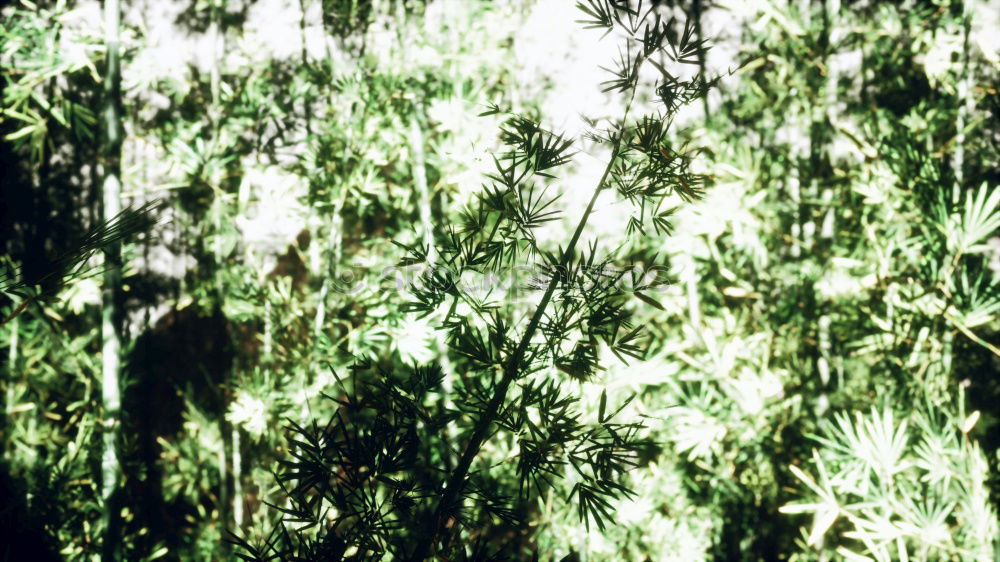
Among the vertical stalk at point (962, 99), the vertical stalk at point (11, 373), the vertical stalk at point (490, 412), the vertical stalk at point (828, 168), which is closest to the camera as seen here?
the vertical stalk at point (490, 412)

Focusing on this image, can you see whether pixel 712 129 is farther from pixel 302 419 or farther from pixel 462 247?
pixel 302 419

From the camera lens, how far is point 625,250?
2.96 m

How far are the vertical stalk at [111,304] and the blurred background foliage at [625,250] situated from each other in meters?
0.09

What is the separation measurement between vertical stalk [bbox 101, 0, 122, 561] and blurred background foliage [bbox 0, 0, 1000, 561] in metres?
0.09

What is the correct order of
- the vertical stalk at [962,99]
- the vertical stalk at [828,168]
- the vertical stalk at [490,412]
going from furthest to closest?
1. the vertical stalk at [828,168]
2. the vertical stalk at [962,99]
3. the vertical stalk at [490,412]

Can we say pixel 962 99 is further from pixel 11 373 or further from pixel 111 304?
pixel 11 373

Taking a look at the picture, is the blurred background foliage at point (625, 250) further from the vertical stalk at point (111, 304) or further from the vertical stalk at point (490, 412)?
the vertical stalk at point (490, 412)

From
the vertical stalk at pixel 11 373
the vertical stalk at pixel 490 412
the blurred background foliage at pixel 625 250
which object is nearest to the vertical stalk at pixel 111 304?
the blurred background foliage at pixel 625 250

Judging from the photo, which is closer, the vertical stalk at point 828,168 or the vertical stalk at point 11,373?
the vertical stalk at point 828,168

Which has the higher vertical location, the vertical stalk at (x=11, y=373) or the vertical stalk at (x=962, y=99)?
the vertical stalk at (x=962, y=99)

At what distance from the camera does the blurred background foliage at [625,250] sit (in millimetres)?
2121

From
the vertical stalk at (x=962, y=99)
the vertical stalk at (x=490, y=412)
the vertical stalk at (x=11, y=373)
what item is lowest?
the vertical stalk at (x=11, y=373)

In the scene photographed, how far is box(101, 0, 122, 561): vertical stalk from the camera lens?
6.30 ft

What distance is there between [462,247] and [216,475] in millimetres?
3012
